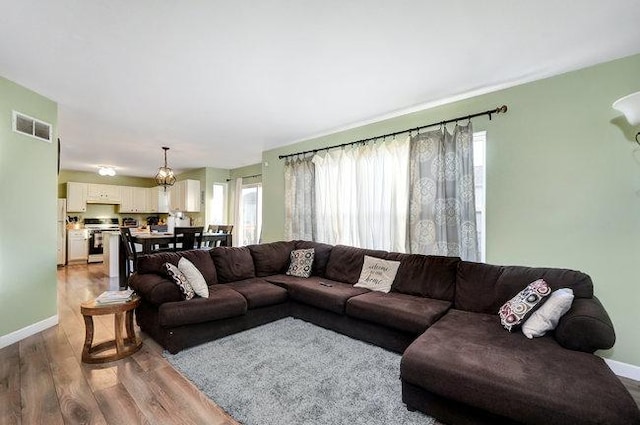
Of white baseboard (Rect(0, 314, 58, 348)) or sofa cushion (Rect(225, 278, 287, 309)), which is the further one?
sofa cushion (Rect(225, 278, 287, 309))

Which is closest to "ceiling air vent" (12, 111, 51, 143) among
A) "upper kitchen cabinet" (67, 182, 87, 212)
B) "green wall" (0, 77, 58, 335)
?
"green wall" (0, 77, 58, 335)

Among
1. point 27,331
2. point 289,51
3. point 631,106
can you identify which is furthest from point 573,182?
point 27,331

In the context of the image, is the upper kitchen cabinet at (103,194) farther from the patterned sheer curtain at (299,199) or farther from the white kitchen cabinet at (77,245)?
the patterned sheer curtain at (299,199)

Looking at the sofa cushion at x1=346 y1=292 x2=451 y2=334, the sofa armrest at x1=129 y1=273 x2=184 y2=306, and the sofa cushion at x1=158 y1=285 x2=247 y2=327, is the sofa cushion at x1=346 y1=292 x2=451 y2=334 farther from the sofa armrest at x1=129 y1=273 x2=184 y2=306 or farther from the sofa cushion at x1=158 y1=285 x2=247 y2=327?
the sofa armrest at x1=129 y1=273 x2=184 y2=306

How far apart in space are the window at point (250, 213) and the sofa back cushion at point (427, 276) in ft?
14.1

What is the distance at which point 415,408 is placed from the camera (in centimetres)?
186

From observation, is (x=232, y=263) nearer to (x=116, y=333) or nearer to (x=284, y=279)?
(x=284, y=279)

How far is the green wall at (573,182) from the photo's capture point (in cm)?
234

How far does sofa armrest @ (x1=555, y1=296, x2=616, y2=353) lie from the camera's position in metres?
1.74

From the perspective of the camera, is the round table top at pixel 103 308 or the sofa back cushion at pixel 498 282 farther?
the round table top at pixel 103 308

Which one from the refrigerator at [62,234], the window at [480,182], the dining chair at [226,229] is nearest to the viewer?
the window at [480,182]

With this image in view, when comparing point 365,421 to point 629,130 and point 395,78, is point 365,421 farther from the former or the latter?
point 629,130

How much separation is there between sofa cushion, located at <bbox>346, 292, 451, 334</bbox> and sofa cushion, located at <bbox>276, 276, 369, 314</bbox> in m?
0.13

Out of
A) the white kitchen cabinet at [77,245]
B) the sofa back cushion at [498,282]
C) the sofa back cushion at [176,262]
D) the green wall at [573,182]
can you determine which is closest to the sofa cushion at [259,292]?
the sofa back cushion at [176,262]
